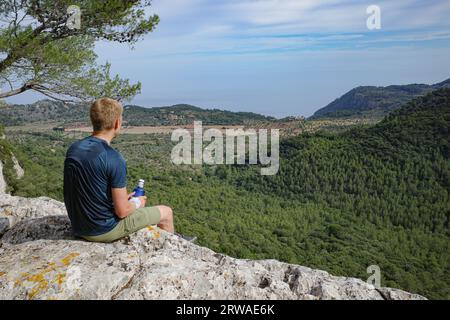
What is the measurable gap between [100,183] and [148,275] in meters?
0.99

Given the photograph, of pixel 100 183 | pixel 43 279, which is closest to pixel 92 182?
pixel 100 183

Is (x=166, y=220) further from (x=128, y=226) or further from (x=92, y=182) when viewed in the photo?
(x=92, y=182)

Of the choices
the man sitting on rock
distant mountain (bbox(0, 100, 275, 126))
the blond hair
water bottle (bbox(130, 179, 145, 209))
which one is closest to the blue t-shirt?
the man sitting on rock

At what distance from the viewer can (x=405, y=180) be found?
61625 mm

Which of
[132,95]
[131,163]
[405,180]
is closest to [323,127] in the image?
[405,180]

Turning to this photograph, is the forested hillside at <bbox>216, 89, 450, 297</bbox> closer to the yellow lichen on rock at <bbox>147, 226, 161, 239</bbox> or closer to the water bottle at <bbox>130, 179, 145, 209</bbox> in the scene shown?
the water bottle at <bbox>130, 179, 145, 209</bbox>

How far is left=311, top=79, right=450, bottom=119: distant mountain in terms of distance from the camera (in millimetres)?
136750

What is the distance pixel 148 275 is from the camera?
3252mm

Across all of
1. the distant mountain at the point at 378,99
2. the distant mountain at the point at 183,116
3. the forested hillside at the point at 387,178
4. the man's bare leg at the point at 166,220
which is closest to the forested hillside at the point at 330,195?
the forested hillside at the point at 387,178

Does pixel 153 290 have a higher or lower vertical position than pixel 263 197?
higher

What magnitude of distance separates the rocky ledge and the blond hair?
116 cm
